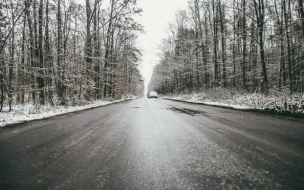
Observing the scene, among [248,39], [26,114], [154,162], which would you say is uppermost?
[248,39]

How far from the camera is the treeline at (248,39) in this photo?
13.3 m

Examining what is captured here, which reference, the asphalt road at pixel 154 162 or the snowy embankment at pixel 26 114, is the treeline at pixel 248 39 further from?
the snowy embankment at pixel 26 114

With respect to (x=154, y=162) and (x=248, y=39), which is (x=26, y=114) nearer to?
(x=154, y=162)

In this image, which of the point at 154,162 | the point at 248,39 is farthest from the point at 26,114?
the point at 248,39

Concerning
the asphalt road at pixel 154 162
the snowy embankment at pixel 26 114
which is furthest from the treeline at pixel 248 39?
the snowy embankment at pixel 26 114

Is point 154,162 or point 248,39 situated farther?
point 248,39

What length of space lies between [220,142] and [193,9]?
26.6 meters

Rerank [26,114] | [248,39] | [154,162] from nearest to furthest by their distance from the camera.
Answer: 1. [154,162]
2. [26,114]
3. [248,39]

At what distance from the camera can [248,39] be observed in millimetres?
24094

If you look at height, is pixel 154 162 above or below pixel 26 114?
below

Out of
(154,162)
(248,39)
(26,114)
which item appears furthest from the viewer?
(248,39)

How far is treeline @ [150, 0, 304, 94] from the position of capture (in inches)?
524

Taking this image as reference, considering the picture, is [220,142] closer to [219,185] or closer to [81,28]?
[219,185]

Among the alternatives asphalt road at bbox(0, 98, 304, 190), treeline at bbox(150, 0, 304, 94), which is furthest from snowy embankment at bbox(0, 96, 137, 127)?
treeline at bbox(150, 0, 304, 94)
